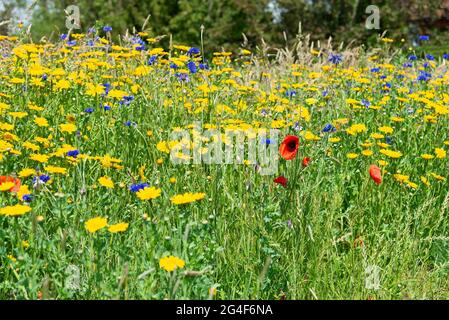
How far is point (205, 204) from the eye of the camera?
105 inches

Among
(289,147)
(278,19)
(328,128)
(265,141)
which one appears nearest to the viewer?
(289,147)

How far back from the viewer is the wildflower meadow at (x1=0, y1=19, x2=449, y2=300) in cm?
211

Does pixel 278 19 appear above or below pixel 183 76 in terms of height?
below

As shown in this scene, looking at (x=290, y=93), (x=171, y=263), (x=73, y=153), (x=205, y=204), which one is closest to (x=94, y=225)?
(x=171, y=263)

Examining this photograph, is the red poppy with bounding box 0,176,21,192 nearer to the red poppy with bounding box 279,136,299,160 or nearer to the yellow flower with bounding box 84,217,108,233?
the yellow flower with bounding box 84,217,108,233

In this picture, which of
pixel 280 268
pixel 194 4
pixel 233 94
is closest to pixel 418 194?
pixel 280 268

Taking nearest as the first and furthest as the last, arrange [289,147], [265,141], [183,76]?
[289,147], [265,141], [183,76]

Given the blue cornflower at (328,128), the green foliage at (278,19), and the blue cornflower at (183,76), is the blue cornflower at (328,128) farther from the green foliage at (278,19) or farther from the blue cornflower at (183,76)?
the green foliage at (278,19)

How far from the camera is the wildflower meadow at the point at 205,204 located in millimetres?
2107

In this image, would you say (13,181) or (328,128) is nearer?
(13,181)

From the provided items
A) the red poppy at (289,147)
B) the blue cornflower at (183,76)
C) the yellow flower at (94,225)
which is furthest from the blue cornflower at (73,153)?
the blue cornflower at (183,76)

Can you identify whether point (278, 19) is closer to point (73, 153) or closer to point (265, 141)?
point (265, 141)

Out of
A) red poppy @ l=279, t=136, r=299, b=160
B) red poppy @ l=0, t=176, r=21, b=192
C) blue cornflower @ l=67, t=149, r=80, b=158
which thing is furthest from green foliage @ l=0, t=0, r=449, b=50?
red poppy @ l=0, t=176, r=21, b=192

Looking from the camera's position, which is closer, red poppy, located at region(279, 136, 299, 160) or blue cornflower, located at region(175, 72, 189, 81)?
red poppy, located at region(279, 136, 299, 160)
